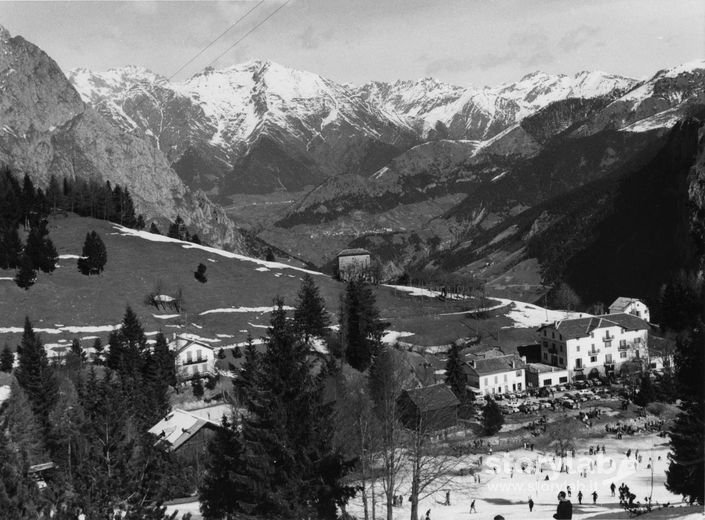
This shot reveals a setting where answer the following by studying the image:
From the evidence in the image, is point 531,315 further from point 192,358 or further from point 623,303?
point 192,358

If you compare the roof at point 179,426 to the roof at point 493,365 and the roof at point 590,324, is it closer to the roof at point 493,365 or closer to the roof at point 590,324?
the roof at point 493,365

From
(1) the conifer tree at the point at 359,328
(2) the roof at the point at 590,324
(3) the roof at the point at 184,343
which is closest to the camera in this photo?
(1) the conifer tree at the point at 359,328

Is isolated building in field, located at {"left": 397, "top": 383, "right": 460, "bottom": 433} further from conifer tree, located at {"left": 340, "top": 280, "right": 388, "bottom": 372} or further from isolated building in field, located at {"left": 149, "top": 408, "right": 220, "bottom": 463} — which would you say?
conifer tree, located at {"left": 340, "top": 280, "right": 388, "bottom": 372}

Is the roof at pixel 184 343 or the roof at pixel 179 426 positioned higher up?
the roof at pixel 184 343

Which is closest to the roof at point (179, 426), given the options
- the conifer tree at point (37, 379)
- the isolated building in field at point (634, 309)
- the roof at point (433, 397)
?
the conifer tree at point (37, 379)

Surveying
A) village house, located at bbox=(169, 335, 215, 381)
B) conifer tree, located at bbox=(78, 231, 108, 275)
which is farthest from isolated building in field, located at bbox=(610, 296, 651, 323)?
conifer tree, located at bbox=(78, 231, 108, 275)

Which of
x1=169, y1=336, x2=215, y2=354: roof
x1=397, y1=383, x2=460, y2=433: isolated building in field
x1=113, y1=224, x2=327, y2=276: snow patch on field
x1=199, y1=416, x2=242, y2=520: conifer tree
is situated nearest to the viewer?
x1=199, y1=416, x2=242, y2=520: conifer tree
